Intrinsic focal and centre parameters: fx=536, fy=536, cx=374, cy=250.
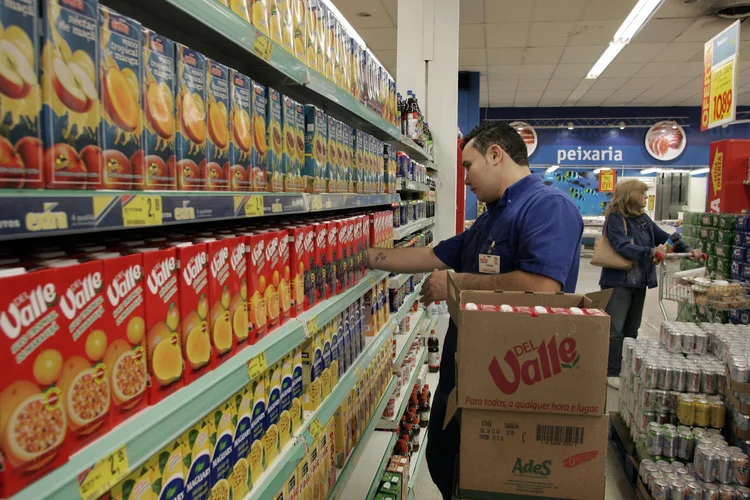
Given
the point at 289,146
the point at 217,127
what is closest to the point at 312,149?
the point at 289,146

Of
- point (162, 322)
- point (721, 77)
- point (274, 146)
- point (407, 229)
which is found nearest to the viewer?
point (162, 322)

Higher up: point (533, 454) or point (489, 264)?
point (489, 264)

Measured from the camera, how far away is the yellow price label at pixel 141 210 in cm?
85

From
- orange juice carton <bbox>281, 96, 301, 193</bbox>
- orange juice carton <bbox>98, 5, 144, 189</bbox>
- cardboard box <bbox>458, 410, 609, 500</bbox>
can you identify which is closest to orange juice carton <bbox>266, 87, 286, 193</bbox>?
orange juice carton <bbox>281, 96, 301, 193</bbox>

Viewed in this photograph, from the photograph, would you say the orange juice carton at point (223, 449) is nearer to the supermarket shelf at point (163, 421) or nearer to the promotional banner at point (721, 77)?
the supermarket shelf at point (163, 421)

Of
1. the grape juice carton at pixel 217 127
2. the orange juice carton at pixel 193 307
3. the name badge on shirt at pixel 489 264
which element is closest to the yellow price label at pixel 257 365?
the orange juice carton at pixel 193 307

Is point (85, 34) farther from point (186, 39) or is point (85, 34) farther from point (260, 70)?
point (260, 70)

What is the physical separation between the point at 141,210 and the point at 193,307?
0.28m

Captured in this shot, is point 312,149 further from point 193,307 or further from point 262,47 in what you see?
point 193,307

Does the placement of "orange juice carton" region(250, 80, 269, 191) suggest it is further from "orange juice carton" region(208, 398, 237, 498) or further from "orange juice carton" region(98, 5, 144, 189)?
"orange juice carton" region(208, 398, 237, 498)

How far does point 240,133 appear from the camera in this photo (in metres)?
1.32

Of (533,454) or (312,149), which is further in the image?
(312,149)

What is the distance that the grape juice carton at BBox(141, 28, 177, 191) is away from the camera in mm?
992

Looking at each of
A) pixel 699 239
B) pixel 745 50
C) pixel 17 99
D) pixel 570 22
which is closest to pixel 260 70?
pixel 17 99
